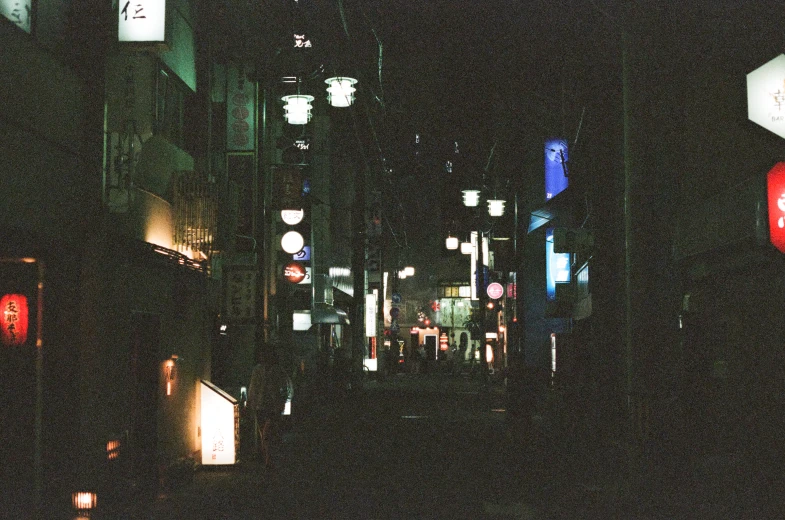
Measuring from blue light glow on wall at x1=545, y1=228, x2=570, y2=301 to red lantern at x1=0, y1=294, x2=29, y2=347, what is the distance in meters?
21.4

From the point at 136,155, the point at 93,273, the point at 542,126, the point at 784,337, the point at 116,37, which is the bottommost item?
the point at 784,337

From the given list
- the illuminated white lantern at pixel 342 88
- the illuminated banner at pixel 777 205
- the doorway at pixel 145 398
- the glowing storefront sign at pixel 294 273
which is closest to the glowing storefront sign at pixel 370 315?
the glowing storefront sign at pixel 294 273

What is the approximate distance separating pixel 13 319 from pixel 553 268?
24.3 metres

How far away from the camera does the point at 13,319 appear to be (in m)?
11.0

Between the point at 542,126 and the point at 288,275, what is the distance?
11048mm

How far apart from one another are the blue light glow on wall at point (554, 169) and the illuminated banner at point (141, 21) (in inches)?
754

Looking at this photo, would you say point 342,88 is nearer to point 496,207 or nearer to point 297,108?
point 297,108

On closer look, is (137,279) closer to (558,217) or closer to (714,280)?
(714,280)

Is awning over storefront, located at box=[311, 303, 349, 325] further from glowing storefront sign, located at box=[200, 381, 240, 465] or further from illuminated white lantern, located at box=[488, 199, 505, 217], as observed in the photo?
glowing storefront sign, located at box=[200, 381, 240, 465]

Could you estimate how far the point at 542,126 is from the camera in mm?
32344

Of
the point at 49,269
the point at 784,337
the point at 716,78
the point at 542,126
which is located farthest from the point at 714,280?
the point at 542,126

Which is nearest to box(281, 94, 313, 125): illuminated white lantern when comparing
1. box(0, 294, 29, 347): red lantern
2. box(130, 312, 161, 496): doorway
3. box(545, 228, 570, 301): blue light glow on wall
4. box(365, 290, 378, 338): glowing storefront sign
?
box(545, 228, 570, 301): blue light glow on wall

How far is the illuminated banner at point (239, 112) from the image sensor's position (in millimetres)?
19953

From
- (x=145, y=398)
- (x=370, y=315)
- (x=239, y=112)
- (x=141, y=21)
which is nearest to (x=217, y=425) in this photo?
(x=145, y=398)
